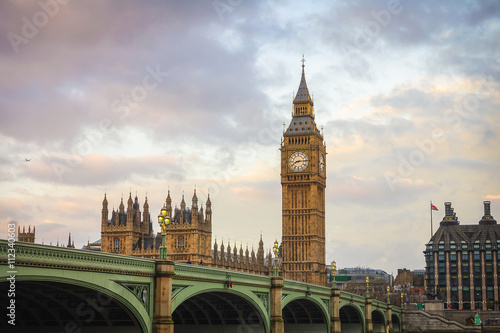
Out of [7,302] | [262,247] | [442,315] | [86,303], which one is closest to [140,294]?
[86,303]

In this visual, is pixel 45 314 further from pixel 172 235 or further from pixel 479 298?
pixel 479 298

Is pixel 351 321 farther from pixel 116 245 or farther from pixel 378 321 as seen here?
pixel 116 245

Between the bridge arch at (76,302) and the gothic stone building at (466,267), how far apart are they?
153001mm

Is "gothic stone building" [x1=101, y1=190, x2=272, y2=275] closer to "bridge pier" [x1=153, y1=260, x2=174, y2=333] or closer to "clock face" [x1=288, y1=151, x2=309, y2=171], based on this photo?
"clock face" [x1=288, y1=151, x2=309, y2=171]

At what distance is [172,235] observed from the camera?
Answer: 5723 inches

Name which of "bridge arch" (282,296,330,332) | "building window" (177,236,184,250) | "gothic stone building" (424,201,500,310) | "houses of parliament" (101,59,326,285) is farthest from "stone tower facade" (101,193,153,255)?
"gothic stone building" (424,201,500,310)

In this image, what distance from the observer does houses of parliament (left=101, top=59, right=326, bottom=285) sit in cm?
14500

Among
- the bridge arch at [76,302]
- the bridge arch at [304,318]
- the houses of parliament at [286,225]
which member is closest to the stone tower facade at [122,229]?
the houses of parliament at [286,225]

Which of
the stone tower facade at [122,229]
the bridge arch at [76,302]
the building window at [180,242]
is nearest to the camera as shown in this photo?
the bridge arch at [76,302]

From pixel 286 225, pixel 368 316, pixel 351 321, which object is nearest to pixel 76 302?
pixel 368 316

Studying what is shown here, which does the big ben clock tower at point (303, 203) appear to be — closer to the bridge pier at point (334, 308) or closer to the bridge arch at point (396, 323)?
the bridge arch at point (396, 323)

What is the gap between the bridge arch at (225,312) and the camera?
57.1 metres

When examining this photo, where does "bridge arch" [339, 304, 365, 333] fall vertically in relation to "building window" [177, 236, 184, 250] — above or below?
below

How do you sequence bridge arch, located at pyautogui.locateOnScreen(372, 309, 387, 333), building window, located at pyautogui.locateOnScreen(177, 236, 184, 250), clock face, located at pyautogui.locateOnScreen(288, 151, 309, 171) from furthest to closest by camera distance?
clock face, located at pyautogui.locateOnScreen(288, 151, 309, 171) < building window, located at pyautogui.locateOnScreen(177, 236, 184, 250) < bridge arch, located at pyautogui.locateOnScreen(372, 309, 387, 333)
